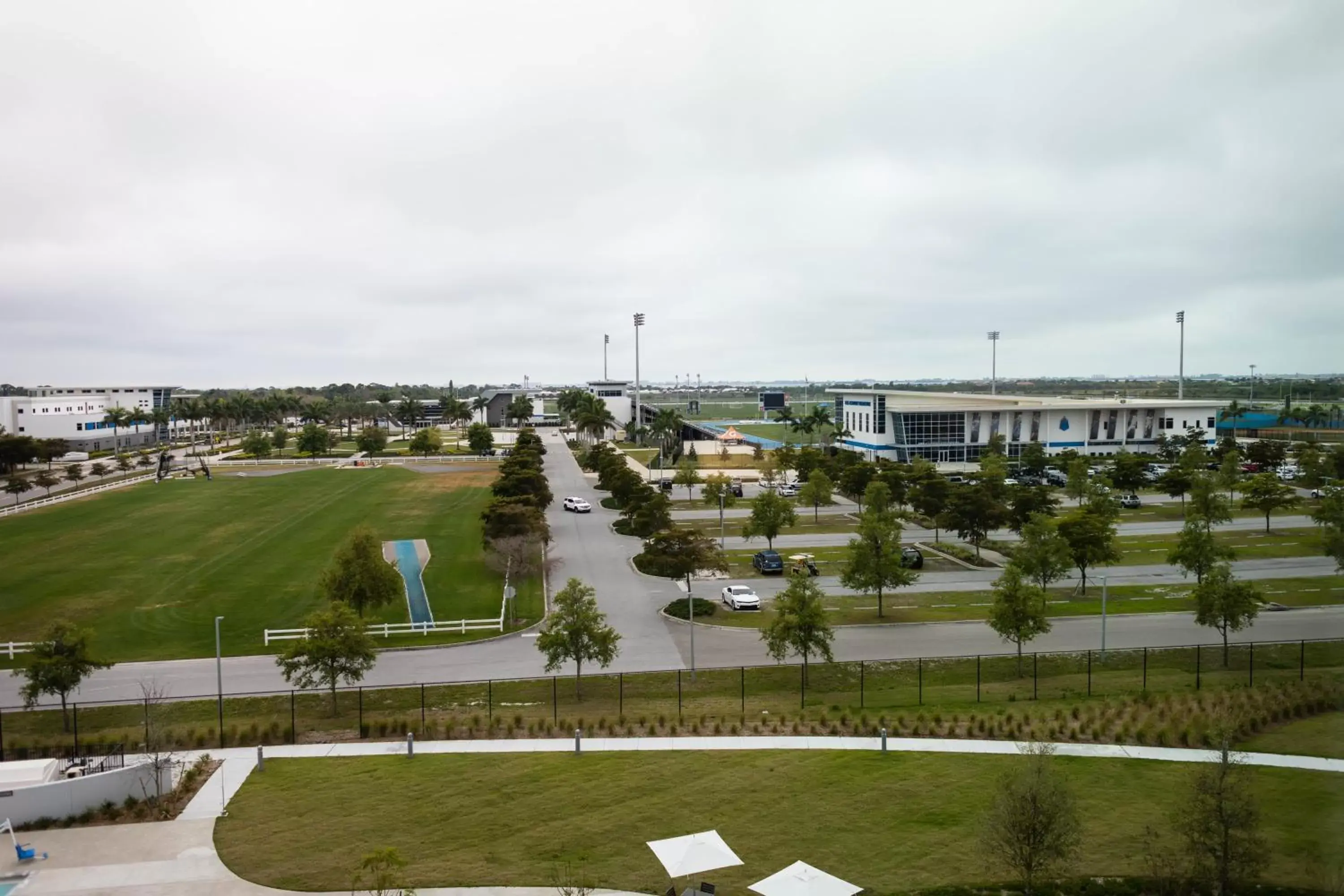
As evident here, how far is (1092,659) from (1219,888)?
14.4m

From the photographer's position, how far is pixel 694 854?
46.1 ft

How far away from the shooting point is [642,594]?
118 feet

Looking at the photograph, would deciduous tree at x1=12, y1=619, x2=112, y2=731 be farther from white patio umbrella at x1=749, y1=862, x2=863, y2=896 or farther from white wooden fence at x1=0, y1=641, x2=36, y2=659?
white patio umbrella at x1=749, y1=862, x2=863, y2=896

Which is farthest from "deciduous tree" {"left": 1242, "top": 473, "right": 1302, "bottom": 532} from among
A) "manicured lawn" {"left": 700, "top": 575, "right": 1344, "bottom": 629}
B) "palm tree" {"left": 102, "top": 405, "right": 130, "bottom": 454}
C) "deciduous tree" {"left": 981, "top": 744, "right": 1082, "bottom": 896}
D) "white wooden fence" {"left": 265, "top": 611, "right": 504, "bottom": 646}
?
"palm tree" {"left": 102, "top": 405, "right": 130, "bottom": 454}

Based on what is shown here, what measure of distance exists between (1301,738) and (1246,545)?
28.8 metres

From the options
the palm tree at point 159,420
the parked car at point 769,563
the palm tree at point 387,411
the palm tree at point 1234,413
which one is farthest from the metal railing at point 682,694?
the palm tree at point 387,411

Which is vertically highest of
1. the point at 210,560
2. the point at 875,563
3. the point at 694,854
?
the point at 875,563

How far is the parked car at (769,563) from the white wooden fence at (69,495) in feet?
164

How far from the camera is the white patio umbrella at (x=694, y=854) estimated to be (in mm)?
13680

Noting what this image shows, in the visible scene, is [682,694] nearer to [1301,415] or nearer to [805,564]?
[805,564]

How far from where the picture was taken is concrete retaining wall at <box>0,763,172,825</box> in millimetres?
16938

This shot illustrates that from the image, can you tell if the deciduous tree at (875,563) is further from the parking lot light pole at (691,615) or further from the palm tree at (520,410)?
the palm tree at (520,410)

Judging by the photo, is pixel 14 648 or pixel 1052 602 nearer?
pixel 14 648

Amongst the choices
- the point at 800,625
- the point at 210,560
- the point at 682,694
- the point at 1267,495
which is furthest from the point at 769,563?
the point at 1267,495
